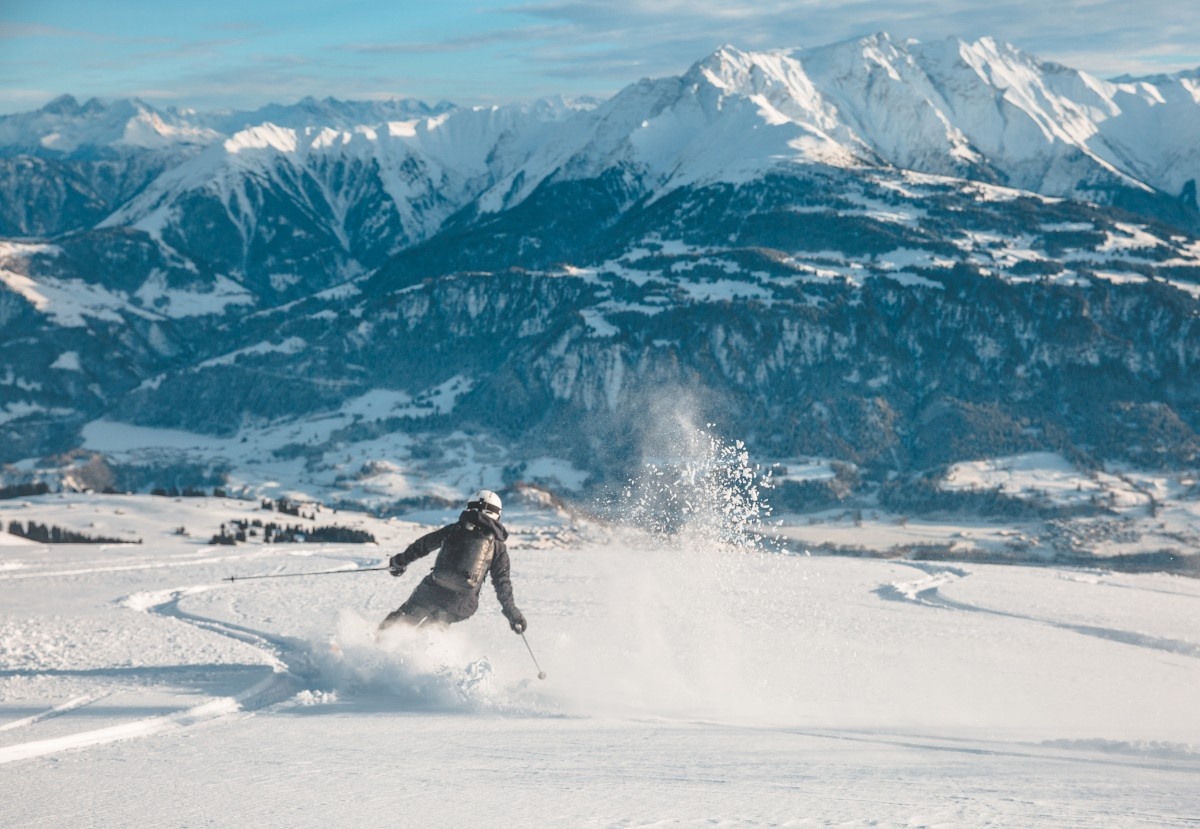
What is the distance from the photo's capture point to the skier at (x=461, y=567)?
889 inches

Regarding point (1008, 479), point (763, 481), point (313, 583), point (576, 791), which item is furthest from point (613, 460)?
point (576, 791)

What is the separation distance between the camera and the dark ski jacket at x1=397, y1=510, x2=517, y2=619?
22.6 metres

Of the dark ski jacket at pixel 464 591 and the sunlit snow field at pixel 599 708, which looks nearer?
the sunlit snow field at pixel 599 708

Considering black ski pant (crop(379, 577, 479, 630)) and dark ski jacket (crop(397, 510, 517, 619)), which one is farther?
black ski pant (crop(379, 577, 479, 630))

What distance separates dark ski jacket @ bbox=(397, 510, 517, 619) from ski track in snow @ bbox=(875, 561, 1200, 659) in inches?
720

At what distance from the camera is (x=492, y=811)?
1404cm

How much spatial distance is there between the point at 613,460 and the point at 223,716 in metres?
172

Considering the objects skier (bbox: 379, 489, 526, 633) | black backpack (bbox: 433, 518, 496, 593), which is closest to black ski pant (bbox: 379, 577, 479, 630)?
skier (bbox: 379, 489, 526, 633)

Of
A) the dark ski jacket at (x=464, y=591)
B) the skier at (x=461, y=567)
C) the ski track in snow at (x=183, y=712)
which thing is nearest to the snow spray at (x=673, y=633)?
the dark ski jacket at (x=464, y=591)

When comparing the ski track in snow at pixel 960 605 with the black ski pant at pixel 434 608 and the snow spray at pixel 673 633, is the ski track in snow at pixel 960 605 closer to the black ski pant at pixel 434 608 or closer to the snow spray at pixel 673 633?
the snow spray at pixel 673 633

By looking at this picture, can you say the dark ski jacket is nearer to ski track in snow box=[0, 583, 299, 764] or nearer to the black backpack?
the black backpack

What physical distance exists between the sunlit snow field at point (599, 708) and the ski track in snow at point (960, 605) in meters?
0.19

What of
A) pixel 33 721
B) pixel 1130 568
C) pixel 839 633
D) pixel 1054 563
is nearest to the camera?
pixel 33 721

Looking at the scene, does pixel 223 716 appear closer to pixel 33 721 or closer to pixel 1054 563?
pixel 33 721
